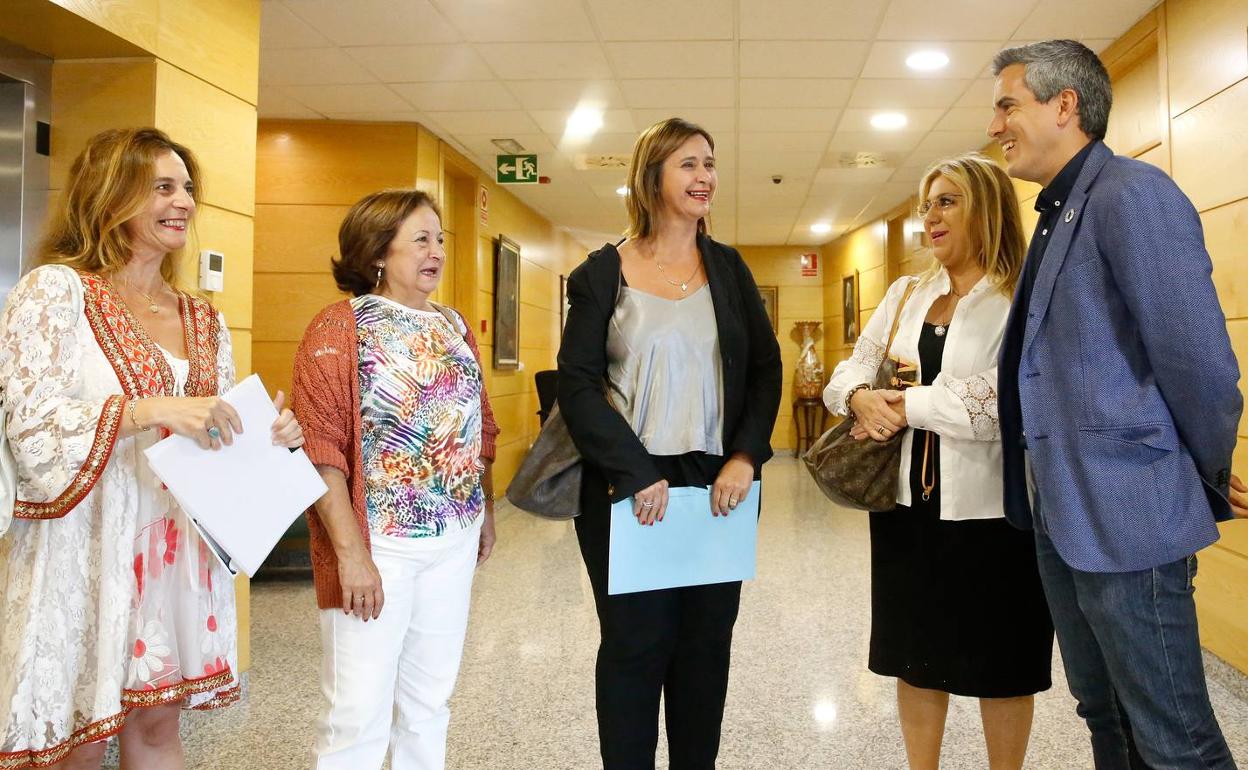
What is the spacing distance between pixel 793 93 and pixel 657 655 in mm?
4587

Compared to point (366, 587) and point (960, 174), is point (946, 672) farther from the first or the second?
point (366, 587)

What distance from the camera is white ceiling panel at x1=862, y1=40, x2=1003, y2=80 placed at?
15.0 ft

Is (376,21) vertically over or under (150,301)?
over

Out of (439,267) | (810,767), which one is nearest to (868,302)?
(810,767)

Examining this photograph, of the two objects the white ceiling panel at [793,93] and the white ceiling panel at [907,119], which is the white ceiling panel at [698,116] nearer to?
the white ceiling panel at [793,93]

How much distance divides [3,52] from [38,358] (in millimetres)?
2166

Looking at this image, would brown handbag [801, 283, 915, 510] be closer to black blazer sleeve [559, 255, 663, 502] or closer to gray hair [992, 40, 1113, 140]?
black blazer sleeve [559, 255, 663, 502]

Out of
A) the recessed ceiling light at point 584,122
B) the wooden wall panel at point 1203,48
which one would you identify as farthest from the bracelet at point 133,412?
the recessed ceiling light at point 584,122

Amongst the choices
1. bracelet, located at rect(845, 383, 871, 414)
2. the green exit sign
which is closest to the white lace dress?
bracelet, located at rect(845, 383, 871, 414)

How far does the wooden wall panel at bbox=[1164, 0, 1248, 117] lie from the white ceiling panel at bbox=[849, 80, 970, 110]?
1.43 meters

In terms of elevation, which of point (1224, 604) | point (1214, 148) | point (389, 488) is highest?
point (1214, 148)

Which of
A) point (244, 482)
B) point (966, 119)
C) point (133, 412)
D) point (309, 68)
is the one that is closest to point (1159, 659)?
point (244, 482)

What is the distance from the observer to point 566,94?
541cm

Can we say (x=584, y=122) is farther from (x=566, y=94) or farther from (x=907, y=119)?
(x=907, y=119)
